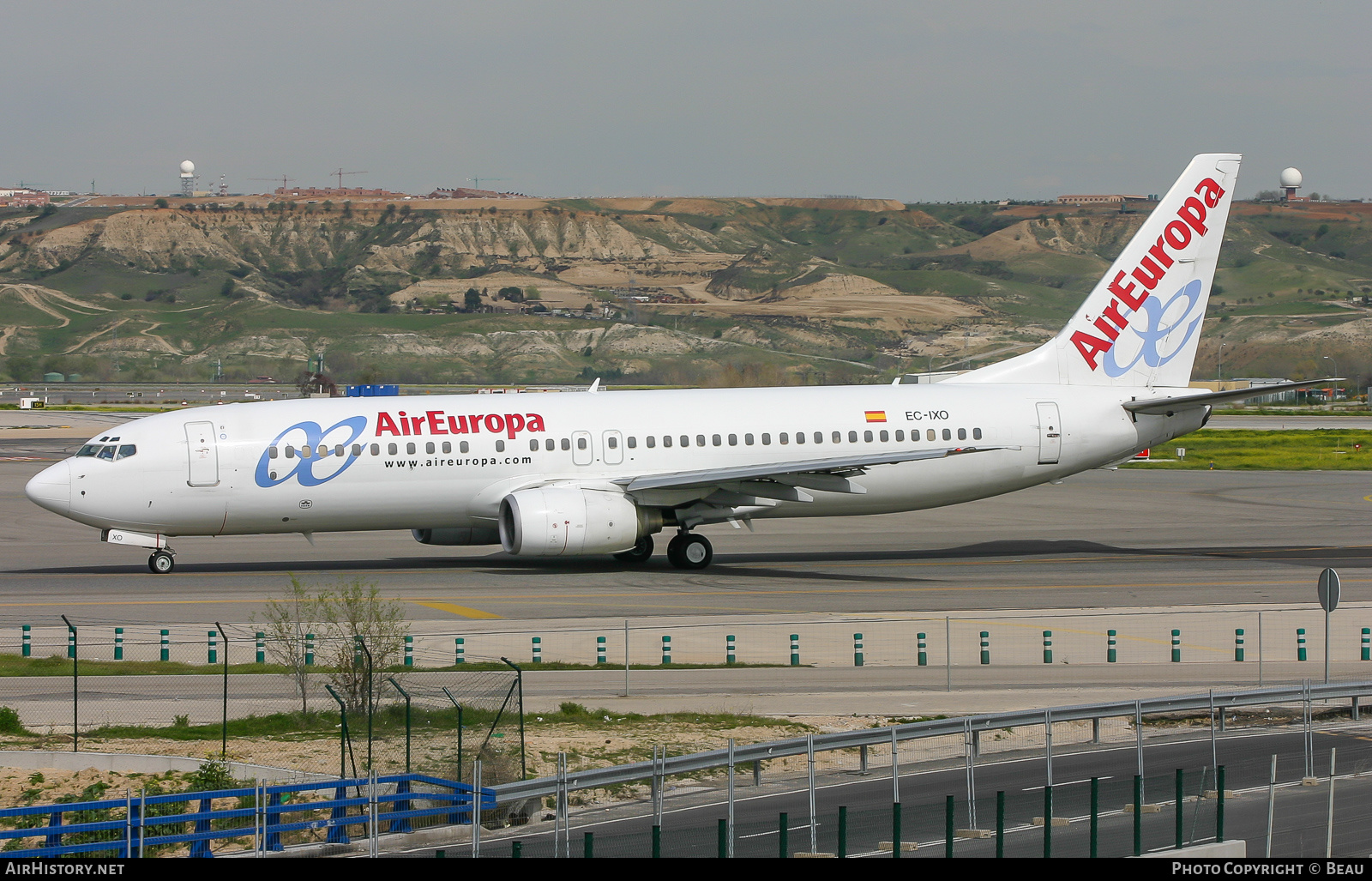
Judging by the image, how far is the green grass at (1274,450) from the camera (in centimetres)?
7612

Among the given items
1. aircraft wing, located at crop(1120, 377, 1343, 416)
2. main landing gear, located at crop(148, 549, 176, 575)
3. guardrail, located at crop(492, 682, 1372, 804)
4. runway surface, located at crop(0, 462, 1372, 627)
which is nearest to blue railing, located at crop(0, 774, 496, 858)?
guardrail, located at crop(492, 682, 1372, 804)

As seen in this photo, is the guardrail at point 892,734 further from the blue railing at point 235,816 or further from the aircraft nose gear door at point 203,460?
the aircraft nose gear door at point 203,460

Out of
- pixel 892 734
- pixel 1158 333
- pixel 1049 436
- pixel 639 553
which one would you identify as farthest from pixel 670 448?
pixel 892 734

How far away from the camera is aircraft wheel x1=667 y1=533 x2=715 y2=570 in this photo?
133 feet

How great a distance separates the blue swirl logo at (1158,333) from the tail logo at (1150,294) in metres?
0.03

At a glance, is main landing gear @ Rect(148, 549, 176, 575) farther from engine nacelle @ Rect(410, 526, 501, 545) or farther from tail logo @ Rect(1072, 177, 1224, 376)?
tail logo @ Rect(1072, 177, 1224, 376)

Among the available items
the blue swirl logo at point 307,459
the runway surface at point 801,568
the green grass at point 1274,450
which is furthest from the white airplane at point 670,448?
the green grass at point 1274,450

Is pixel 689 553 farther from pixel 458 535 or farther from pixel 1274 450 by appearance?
pixel 1274 450

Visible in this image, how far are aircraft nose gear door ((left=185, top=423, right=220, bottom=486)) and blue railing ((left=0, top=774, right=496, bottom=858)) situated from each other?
19860 mm

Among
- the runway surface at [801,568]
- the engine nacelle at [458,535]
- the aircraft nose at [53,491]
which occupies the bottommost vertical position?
the runway surface at [801,568]

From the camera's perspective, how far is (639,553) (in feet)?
136

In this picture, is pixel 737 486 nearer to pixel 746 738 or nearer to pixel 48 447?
pixel 746 738

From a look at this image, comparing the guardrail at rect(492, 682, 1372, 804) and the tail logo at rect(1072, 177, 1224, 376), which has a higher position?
the tail logo at rect(1072, 177, 1224, 376)

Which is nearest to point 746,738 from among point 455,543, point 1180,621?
point 1180,621
